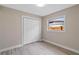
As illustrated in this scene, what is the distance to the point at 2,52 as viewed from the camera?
7.15 feet

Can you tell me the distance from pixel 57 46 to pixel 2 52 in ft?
6.66

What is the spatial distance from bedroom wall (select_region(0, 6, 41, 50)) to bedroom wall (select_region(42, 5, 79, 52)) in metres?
0.91

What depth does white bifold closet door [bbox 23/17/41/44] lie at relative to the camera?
217cm

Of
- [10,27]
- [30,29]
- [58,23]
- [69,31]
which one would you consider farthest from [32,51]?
[69,31]

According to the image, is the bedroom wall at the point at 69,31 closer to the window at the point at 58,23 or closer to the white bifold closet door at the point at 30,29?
the window at the point at 58,23

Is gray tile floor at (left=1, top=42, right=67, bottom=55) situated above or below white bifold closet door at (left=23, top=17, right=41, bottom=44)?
below

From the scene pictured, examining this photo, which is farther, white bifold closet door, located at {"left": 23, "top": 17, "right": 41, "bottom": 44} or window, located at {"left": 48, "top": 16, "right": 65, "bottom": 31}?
window, located at {"left": 48, "top": 16, "right": 65, "bottom": 31}

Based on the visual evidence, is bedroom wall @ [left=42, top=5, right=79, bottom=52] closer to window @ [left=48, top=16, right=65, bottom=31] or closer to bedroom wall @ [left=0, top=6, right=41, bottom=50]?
window @ [left=48, top=16, right=65, bottom=31]

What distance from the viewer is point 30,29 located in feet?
7.23

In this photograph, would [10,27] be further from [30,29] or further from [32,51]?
[32,51]

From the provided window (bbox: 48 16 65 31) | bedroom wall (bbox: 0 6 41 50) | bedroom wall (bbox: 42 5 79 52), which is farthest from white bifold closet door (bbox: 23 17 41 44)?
window (bbox: 48 16 65 31)

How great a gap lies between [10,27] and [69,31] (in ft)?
→ 6.96

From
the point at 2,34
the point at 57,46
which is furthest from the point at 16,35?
the point at 57,46

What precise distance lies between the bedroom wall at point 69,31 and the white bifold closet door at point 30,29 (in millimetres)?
422
